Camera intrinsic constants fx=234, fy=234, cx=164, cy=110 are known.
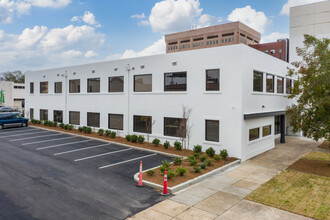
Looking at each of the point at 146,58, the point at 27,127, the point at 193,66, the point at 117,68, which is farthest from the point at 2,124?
the point at 193,66

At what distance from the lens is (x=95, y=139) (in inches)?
847

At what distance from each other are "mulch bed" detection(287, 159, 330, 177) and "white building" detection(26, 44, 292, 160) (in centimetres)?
296

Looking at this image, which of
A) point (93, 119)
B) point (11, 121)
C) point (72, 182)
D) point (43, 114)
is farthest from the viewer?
point (43, 114)

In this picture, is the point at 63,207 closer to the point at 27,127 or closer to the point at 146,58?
the point at 146,58

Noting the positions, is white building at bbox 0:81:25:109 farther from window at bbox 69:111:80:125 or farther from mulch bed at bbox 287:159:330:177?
mulch bed at bbox 287:159:330:177

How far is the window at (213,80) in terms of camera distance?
16.5 metres

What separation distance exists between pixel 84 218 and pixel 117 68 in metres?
16.8

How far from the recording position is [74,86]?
27.2m

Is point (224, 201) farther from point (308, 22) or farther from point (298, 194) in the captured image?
point (308, 22)

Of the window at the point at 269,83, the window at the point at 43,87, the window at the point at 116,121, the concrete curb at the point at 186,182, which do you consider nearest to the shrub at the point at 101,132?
the window at the point at 116,121

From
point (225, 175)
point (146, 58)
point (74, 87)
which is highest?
point (146, 58)

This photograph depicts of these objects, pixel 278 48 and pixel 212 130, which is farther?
pixel 278 48

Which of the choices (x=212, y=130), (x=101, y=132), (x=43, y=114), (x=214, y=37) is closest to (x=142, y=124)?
(x=101, y=132)

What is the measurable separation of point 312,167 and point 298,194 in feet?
17.8
